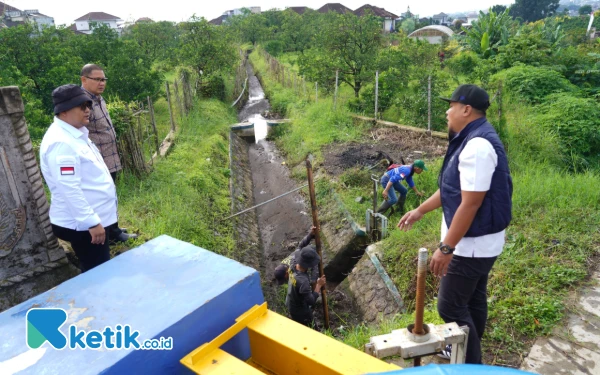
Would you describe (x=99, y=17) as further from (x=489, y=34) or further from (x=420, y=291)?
(x=420, y=291)

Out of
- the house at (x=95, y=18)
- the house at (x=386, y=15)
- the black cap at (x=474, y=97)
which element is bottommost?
the black cap at (x=474, y=97)

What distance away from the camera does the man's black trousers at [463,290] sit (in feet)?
7.75

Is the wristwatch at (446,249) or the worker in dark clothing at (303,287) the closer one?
the wristwatch at (446,249)

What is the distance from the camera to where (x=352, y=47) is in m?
13.2

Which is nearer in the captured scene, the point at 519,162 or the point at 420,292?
the point at 420,292

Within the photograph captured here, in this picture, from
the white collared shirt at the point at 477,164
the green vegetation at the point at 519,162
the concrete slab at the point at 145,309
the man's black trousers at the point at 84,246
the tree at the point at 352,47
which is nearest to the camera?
the concrete slab at the point at 145,309

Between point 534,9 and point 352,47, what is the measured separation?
5301 cm

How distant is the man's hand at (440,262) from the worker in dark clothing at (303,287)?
1.85 m

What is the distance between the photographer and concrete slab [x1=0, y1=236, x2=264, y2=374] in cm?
147

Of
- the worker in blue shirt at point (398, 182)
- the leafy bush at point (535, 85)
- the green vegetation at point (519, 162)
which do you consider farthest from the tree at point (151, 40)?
the worker in blue shirt at point (398, 182)

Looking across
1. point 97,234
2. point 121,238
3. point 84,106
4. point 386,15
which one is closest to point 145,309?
point 97,234

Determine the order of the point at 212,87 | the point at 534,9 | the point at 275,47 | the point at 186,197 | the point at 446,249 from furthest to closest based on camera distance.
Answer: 1. the point at 534,9
2. the point at 275,47
3. the point at 212,87
4. the point at 186,197
5. the point at 446,249

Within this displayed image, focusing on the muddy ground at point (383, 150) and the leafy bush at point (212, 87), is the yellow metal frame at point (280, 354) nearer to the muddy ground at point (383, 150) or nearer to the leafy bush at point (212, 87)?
the muddy ground at point (383, 150)

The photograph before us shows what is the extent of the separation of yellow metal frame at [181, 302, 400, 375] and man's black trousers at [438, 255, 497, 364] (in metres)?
1.04
